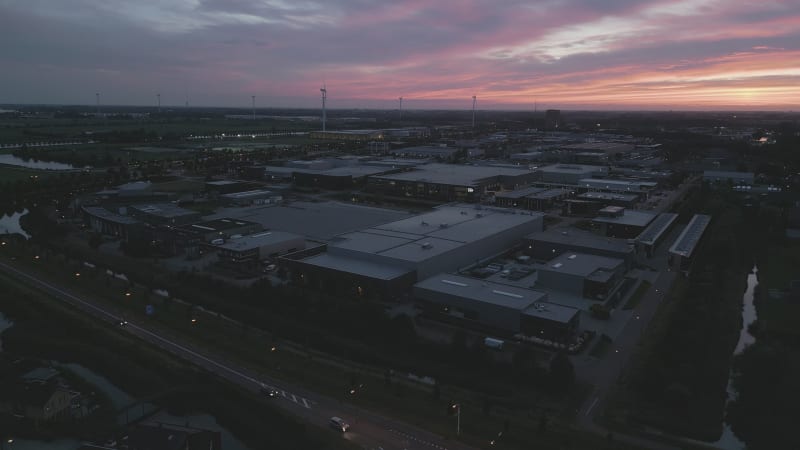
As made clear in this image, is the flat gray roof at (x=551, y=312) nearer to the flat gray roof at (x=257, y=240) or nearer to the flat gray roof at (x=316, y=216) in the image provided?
the flat gray roof at (x=257, y=240)

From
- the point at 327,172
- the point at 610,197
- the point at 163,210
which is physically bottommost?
the point at 163,210

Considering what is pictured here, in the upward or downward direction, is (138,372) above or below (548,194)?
below

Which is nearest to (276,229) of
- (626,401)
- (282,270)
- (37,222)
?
(282,270)

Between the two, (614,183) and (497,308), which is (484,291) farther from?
(614,183)

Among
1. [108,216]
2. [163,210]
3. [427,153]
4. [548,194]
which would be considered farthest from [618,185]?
[108,216]

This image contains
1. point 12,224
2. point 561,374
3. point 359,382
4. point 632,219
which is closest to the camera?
point 561,374

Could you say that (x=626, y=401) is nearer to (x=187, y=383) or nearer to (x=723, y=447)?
(x=723, y=447)

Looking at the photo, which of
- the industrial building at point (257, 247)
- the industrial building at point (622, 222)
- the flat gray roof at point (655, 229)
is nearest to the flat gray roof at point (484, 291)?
the industrial building at point (257, 247)
